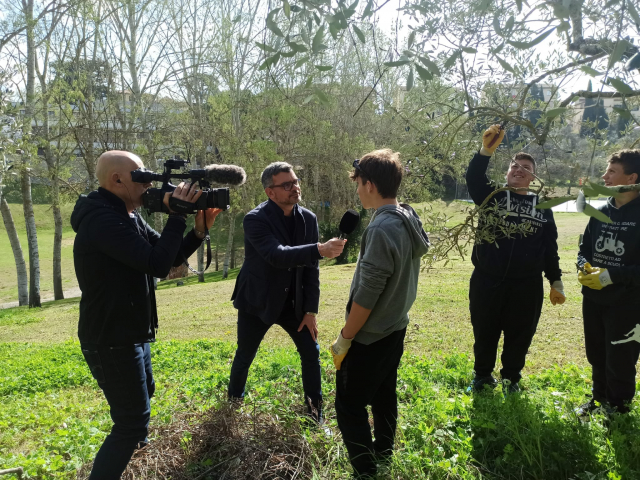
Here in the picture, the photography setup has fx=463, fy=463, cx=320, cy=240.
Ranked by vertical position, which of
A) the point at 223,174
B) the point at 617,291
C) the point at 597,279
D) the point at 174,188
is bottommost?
the point at 617,291

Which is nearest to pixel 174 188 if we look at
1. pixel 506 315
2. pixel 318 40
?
pixel 318 40

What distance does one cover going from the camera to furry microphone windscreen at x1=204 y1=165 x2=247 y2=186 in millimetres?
3156

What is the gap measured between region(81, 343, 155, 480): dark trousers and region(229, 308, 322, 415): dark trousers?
46.9 inches

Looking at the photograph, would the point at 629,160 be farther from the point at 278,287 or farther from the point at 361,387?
the point at 278,287

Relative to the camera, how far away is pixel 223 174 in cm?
328

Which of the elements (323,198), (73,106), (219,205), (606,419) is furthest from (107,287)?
(323,198)

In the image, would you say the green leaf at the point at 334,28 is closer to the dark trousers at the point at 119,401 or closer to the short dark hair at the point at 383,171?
the short dark hair at the point at 383,171

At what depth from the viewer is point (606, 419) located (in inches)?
133

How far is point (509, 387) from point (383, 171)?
276 cm

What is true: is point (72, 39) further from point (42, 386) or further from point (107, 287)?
point (107, 287)

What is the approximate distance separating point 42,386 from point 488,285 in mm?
5265

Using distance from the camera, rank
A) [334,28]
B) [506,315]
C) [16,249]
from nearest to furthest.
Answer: [334,28], [506,315], [16,249]

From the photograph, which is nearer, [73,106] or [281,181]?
[281,181]

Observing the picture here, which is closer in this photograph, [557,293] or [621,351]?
[621,351]
